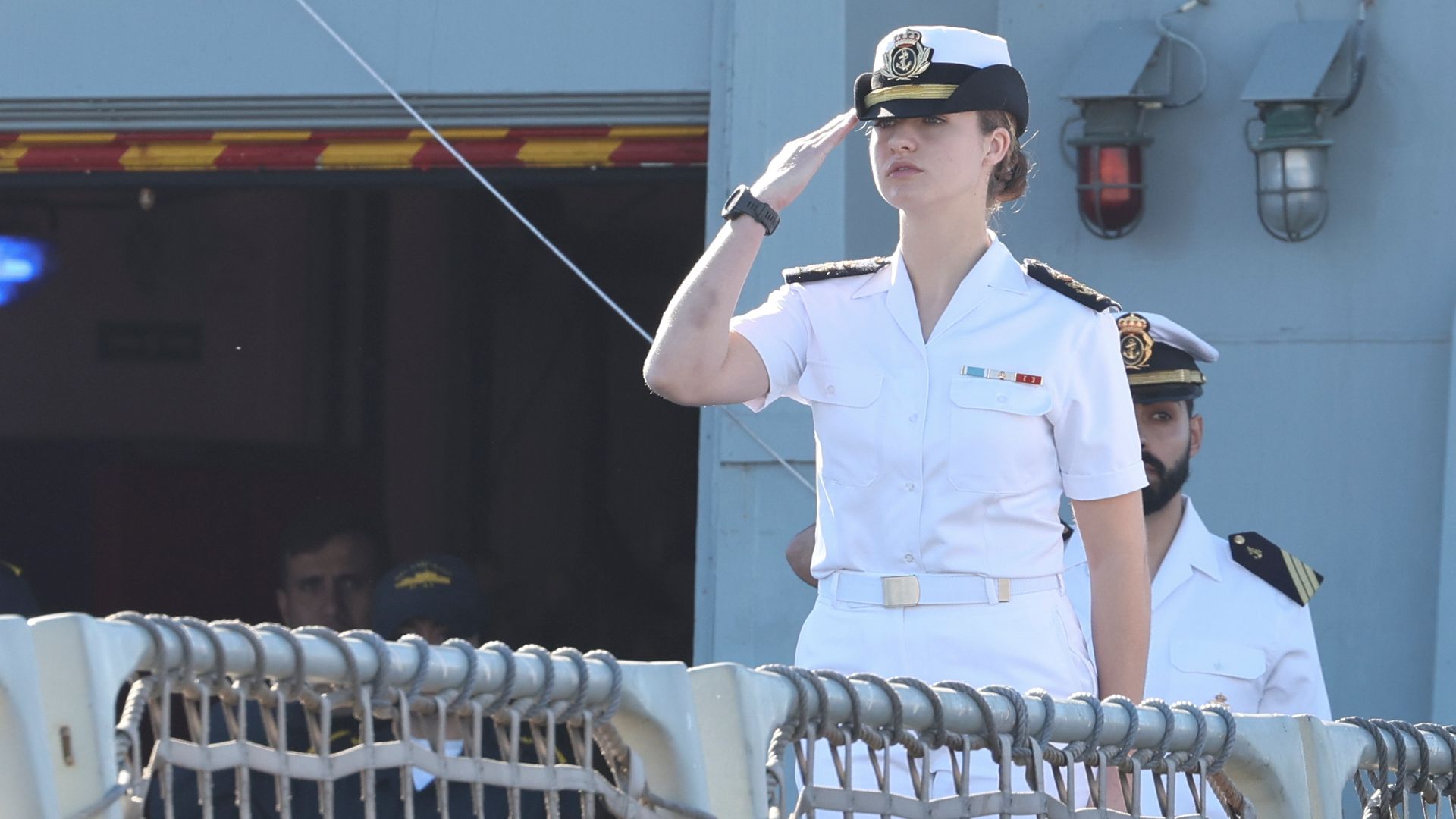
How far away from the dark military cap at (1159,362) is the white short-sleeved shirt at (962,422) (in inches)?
31.6

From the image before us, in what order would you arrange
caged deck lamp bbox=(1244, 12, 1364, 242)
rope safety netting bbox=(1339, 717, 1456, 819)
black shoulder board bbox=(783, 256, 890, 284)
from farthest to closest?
1. caged deck lamp bbox=(1244, 12, 1364, 242)
2. black shoulder board bbox=(783, 256, 890, 284)
3. rope safety netting bbox=(1339, 717, 1456, 819)

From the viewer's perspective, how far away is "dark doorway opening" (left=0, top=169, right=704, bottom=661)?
7.18 meters

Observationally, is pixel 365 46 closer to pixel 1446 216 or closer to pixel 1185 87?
pixel 1185 87

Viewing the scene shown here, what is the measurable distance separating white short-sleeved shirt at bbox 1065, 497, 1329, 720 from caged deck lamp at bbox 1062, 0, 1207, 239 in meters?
1.27

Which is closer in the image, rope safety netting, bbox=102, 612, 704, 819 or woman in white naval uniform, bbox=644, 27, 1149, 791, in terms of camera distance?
rope safety netting, bbox=102, 612, 704, 819

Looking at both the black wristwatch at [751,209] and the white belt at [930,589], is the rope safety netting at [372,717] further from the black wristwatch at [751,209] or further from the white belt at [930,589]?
the black wristwatch at [751,209]

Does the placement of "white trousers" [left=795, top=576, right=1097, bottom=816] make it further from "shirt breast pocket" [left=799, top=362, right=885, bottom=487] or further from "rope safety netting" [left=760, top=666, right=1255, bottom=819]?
"rope safety netting" [left=760, top=666, right=1255, bottom=819]

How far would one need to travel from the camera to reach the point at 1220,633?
3215mm

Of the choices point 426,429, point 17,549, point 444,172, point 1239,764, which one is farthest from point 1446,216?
point 17,549

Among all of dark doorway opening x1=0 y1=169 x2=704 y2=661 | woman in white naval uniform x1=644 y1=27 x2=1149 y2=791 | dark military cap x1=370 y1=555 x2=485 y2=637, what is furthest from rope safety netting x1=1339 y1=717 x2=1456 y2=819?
dark doorway opening x1=0 y1=169 x2=704 y2=661

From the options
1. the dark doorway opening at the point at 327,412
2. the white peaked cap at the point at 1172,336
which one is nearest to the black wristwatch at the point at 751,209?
the white peaked cap at the point at 1172,336

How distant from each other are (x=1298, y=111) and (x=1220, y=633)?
154 centimetres

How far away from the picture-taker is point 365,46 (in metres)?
4.71

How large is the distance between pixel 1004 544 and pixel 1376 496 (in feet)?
7.53
